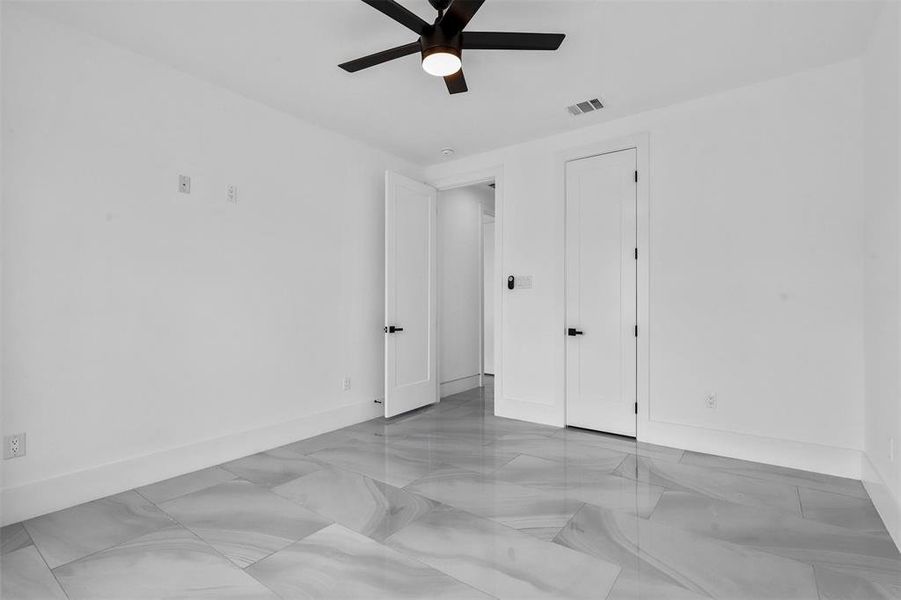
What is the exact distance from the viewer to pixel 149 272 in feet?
9.74

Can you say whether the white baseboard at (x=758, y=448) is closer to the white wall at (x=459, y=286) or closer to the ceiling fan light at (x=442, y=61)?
the white wall at (x=459, y=286)

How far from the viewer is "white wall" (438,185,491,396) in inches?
220

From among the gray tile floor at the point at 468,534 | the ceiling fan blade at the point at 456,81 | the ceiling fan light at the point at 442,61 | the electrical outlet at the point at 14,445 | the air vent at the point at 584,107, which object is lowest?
the gray tile floor at the point at 468,534

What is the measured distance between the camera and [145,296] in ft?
9.66

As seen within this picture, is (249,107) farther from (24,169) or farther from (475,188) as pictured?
(475,188)

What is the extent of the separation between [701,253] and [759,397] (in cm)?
112

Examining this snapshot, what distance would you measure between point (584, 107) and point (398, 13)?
2.07 m

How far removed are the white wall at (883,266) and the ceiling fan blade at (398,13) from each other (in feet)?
7.58

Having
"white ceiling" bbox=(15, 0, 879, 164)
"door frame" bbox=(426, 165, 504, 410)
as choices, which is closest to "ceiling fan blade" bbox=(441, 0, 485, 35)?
"white ceiling" bbox=(15, 0, 879, 164)

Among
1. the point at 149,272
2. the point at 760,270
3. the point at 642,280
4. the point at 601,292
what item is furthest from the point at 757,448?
the point at 149,272

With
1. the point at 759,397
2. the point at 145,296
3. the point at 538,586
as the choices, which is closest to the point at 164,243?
the point at 145,296

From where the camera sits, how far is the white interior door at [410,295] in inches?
176

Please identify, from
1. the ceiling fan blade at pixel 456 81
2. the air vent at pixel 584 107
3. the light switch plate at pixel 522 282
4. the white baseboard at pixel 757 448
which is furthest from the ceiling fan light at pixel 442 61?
the white baseboard at pixel 757 448

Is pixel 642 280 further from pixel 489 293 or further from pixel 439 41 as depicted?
pixel 489 293
